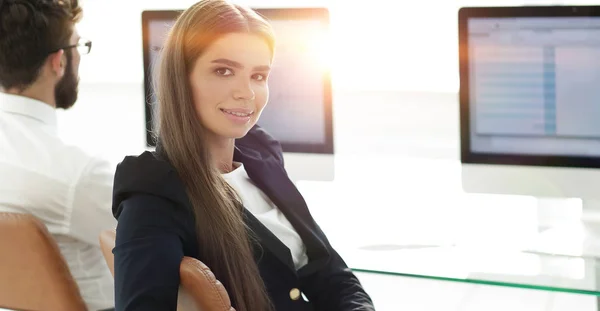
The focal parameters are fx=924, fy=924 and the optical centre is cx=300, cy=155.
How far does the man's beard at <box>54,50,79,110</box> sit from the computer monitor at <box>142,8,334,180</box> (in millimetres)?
317

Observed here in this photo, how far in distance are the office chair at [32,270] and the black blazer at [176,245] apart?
0.37 metres

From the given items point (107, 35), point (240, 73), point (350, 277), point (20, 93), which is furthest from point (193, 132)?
point (107, 35)

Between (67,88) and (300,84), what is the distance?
66 centimetres

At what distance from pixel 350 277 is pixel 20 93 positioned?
959 millimetres

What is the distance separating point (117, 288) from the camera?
1495 mm

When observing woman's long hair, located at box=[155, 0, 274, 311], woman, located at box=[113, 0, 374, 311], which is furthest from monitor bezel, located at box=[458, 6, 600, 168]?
woman's long hair, located at box=[155, 0, 274, 311]

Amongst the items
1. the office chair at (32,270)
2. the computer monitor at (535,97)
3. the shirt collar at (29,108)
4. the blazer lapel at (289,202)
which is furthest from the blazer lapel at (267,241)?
the computer monitor at (535,97)

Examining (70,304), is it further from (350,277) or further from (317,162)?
(317,162)

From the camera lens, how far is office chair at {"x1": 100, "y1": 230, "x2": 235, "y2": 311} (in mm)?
1423

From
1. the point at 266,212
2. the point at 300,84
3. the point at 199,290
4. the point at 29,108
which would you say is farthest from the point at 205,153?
the point at 300,84

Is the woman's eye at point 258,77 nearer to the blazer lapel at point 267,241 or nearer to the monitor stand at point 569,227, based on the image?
the blazer lapel at point 267,241

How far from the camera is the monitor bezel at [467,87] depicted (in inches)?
92.3

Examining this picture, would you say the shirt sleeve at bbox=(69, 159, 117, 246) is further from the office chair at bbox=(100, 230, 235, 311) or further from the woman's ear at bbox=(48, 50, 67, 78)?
the office chair at bbox=(100, 230, 235, 311)

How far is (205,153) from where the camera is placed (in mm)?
1662
